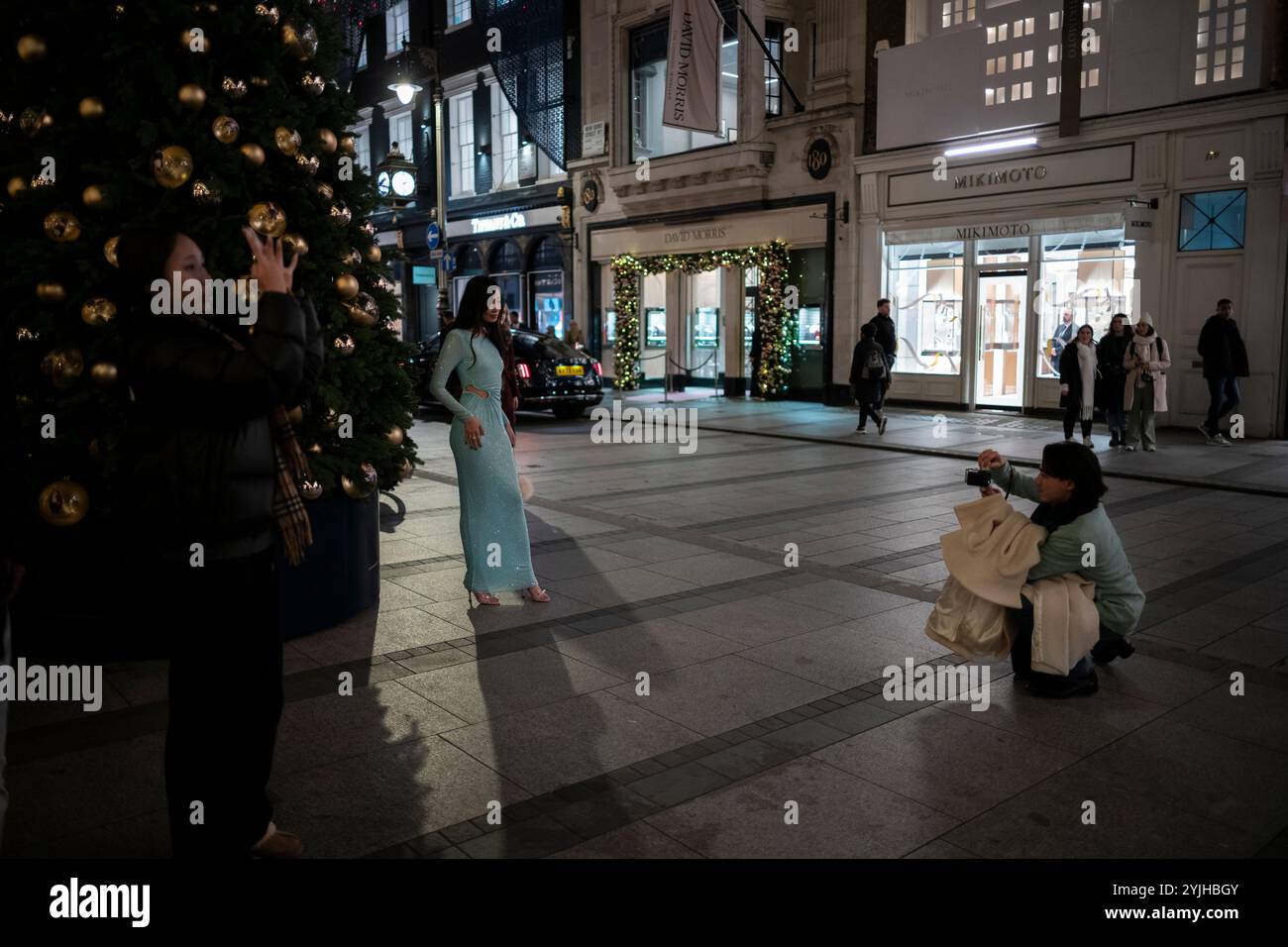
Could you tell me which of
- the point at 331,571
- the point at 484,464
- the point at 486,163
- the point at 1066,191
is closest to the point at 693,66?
the point at 1066,191

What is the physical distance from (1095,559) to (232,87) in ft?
15.5

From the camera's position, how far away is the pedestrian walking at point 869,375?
647 inches

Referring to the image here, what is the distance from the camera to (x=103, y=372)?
509cm

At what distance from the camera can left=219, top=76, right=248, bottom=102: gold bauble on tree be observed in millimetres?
5230

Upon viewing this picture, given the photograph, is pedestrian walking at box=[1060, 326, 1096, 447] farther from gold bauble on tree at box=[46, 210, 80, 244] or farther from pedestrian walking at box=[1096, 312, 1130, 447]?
gold bauble on tree at box=[46, 210, 80, 244]

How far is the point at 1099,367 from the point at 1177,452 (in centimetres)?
153

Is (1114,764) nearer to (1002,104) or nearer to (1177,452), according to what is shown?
(1177,452)

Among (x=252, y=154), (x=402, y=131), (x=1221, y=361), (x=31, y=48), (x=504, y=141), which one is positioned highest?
(x=402, y=131)

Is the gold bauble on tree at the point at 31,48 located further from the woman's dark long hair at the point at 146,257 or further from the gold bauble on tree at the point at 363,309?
the woman's dark long hair at the point at 146,257

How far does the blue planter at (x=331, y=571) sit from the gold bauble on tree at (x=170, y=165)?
1.76 m

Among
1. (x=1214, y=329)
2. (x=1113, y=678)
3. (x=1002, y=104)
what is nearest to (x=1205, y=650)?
(x=1113, y=678)

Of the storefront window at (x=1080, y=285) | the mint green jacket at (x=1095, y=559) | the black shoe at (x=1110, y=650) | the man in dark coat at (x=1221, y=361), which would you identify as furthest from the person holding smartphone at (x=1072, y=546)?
the storefront window at (x=1080, y=285)

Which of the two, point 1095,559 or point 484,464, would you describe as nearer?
point 1095,559

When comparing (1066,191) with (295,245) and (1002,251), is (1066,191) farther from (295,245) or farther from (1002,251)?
(295,245)
